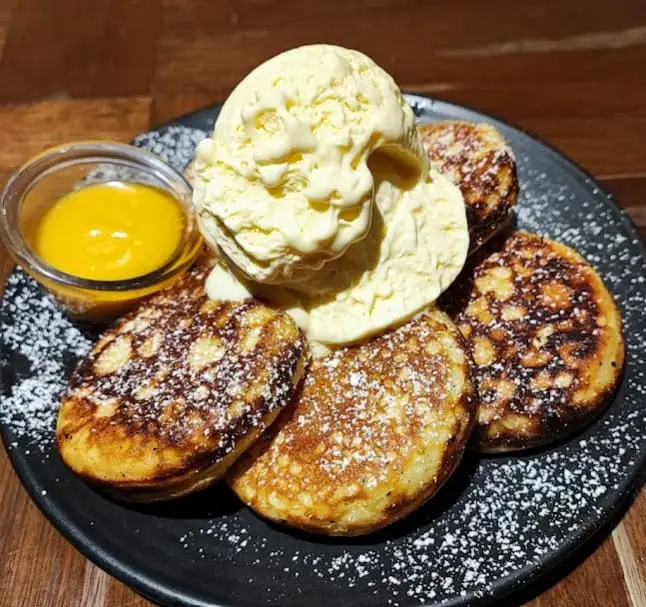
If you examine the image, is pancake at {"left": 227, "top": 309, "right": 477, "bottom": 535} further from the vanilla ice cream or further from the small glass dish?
the small glass dish

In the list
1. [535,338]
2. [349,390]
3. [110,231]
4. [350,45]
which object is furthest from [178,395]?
[350,45]

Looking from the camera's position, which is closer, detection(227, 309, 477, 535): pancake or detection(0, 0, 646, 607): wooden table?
detection(227, 309, 477, 535): pancake

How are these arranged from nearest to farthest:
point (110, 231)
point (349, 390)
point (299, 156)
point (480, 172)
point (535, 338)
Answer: point (299, 156) → point (349, 390) → point (535, 338) → point (480, 172) → point (110, 231)

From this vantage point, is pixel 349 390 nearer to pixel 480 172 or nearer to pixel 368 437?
pixel 368 437

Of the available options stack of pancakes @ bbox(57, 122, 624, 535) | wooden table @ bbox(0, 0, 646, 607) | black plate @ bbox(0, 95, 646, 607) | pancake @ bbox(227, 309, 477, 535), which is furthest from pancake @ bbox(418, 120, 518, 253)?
wooden table @ bbox(0, 0, 646, 607)

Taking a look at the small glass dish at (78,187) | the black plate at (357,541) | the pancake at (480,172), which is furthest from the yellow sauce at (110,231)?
the pancake at (480,172)
